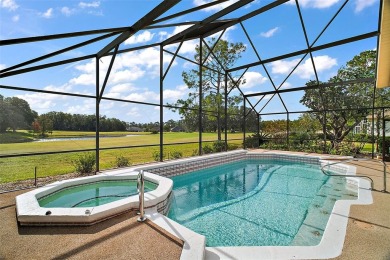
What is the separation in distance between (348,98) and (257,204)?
11917mm

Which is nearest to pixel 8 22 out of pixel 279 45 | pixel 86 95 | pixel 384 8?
pixel 86 95

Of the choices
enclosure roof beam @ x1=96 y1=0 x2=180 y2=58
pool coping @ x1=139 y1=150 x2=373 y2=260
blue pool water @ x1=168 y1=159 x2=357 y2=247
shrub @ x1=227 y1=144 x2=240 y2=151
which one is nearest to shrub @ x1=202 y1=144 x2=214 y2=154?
shrub @ x1=227 y1=144 x2=240 y2=151

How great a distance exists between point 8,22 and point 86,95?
7.28 ft

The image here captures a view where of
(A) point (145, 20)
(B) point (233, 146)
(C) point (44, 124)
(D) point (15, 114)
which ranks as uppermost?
(A) point (145, 20)

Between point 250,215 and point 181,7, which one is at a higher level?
point 181,7

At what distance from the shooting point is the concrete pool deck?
7.46 ft

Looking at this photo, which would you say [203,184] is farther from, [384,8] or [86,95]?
[384,8]

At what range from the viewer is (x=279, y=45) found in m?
9.09

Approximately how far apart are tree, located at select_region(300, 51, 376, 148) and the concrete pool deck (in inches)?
419

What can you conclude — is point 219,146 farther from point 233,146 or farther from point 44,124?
point 44,124

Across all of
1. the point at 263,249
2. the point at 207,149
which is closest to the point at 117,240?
the point at 263,249

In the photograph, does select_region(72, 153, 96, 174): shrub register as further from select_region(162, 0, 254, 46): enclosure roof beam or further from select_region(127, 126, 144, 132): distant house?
select_region(162, 0, 254, 46): enclosure roof beam

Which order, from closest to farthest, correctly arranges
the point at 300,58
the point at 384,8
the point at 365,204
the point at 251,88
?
1. the point at 365,204
2. the point at 384,8
3. the point at 300,58
4. the point at 251,88

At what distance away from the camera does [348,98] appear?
13031mm
